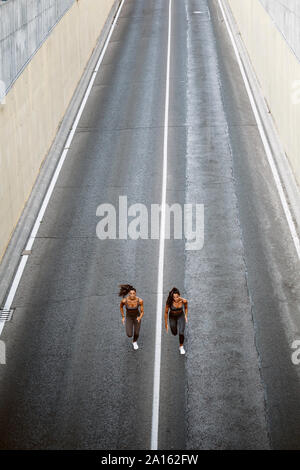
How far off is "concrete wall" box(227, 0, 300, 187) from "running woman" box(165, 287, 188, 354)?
9.56 metres

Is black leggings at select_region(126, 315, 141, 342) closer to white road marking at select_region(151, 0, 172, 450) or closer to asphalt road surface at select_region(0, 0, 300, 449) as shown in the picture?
asphalt road surface at select_region(0, 0, 300, 449)

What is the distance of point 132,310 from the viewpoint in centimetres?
1645

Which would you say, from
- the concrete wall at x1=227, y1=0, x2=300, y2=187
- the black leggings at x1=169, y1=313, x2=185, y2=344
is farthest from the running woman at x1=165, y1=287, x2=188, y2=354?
the concrete wall at x1=227, y1=0, x2=300, y2=187

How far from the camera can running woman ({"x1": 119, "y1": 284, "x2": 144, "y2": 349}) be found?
645 inches

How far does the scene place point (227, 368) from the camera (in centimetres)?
1606

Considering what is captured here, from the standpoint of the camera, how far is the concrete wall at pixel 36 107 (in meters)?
21.1

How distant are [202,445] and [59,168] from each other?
15384 millimetres

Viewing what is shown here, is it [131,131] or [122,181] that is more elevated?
[131,131]

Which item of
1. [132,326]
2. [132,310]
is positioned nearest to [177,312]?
[132,310]

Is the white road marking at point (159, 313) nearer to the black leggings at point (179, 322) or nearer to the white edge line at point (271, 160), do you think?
the black leggings at point (179, 322)

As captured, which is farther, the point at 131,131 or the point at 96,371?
the point at 131,131

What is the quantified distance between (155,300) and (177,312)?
8.80ft

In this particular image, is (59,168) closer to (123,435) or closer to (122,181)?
(122,181)
